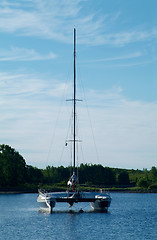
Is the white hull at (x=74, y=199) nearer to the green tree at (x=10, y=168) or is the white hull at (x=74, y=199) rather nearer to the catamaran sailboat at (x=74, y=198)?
the catamaran sailboat at (x=74, y=198)

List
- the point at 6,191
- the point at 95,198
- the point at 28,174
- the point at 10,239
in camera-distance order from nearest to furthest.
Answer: the point at 10,239
the point at 95,198
the point at 6,191
the point at 28,174

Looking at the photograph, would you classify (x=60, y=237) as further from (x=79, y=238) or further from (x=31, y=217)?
(x=31, y=217)

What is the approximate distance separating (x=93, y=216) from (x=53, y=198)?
290 inches

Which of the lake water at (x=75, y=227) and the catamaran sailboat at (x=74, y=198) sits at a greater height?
the catamaran sailboat at (x=74, y=198)

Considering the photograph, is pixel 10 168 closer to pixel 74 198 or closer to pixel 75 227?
pixel 74 198

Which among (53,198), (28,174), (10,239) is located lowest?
(10,239)

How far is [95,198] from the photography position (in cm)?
7538

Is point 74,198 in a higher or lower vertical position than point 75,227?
higher

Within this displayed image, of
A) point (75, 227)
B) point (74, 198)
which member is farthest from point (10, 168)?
point (75, 227)

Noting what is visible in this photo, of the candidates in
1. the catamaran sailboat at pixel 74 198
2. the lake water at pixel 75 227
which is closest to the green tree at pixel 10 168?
the catamaran sailboat at pixel 74 198

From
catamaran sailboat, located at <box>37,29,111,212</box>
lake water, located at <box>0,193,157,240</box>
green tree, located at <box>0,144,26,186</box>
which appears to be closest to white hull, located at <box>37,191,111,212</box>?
catamaran sailboat, located at <box>37,29,111,212</box>

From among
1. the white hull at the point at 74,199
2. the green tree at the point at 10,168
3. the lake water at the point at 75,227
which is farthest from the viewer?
the green tree at the point at 10,168

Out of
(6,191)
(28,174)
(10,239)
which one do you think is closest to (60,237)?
(10,239)

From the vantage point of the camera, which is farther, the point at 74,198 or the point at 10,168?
the point at 10,168
